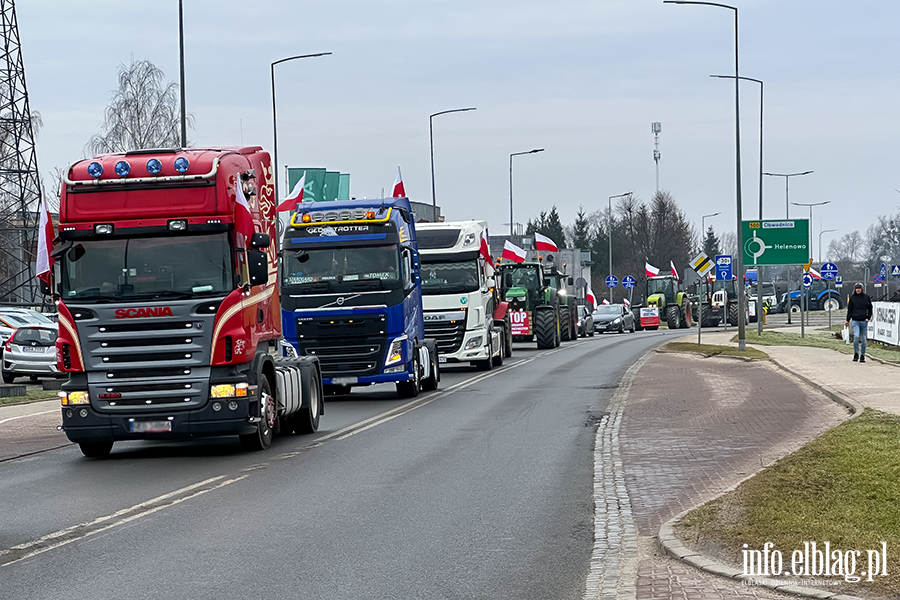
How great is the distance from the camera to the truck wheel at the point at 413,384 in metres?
23.2

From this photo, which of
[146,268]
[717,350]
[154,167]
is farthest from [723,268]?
[146,268]

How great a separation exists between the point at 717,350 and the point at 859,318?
7239 mm

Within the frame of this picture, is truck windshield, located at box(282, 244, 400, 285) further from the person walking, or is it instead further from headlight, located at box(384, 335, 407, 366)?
the person walking

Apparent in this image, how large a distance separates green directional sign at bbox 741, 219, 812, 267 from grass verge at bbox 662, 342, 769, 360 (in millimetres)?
3168

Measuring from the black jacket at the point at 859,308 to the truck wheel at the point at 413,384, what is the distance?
1146 cm

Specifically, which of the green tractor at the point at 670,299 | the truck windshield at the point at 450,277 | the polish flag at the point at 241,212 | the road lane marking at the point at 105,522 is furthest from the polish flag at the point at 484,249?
the green tractor at the point at 670,299

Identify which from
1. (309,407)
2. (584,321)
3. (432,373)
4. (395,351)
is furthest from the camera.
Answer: (584,321)

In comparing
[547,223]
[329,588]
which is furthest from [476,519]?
[547,223]

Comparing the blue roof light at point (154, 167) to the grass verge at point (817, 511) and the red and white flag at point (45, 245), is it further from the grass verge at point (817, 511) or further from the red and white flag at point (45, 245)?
the grass verge at point (817, 511)

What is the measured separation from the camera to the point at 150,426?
14.0 m

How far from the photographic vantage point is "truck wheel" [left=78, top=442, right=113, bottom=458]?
14.9 m

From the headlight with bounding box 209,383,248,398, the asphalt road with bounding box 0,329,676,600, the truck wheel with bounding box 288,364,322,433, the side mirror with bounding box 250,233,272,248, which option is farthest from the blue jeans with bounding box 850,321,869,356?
the headlight with bounding box 209,383,248,398

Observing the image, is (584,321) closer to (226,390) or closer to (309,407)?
(309,407)

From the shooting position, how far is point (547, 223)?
5960 inches
